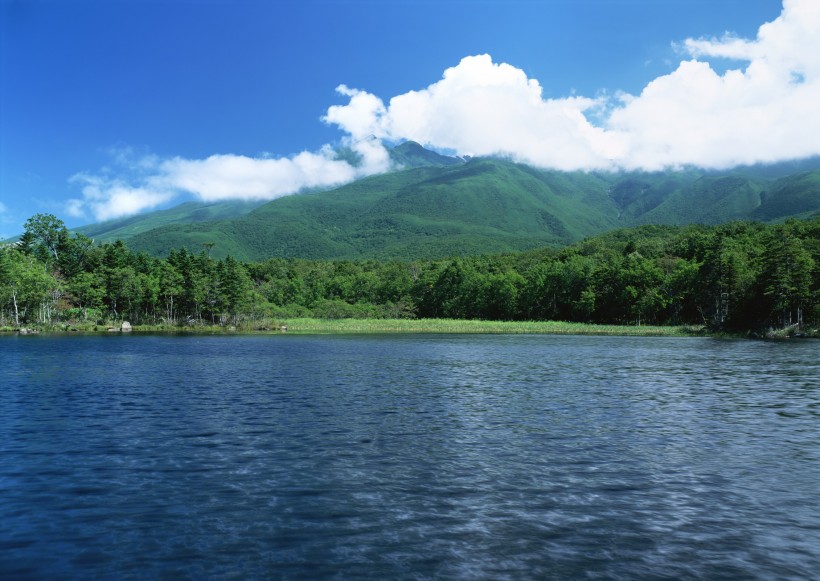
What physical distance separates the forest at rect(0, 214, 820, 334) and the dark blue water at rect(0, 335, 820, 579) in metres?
76.6

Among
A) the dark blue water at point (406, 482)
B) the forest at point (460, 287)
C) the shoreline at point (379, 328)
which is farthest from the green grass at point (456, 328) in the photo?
the dark blue water at point (406, 482)

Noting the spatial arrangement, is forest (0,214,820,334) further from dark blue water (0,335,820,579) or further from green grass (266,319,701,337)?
dark blue water (0,335,820,579)

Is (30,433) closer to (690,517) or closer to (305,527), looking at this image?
(305,527)

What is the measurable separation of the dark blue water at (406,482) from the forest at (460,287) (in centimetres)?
7665

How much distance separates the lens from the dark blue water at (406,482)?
10500mm

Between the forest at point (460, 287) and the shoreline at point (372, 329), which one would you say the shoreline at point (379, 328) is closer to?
the shoreline at point (372, 329)

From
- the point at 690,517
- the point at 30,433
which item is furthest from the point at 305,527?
the point at 30,433

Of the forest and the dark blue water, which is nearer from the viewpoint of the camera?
the dark blue water

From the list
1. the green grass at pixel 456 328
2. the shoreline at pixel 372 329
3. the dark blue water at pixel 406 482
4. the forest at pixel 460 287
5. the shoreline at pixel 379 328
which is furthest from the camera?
the green grass at pixel 456 328

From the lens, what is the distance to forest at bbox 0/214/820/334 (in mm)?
97500

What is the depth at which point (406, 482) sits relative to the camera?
49.1 feet

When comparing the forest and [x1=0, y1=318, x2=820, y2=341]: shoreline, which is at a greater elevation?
the forest

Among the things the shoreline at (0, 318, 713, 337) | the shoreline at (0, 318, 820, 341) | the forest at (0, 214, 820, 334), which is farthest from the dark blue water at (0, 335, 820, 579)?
the shoreline at (0, 318, 713, 337)

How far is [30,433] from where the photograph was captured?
66.2 ft
